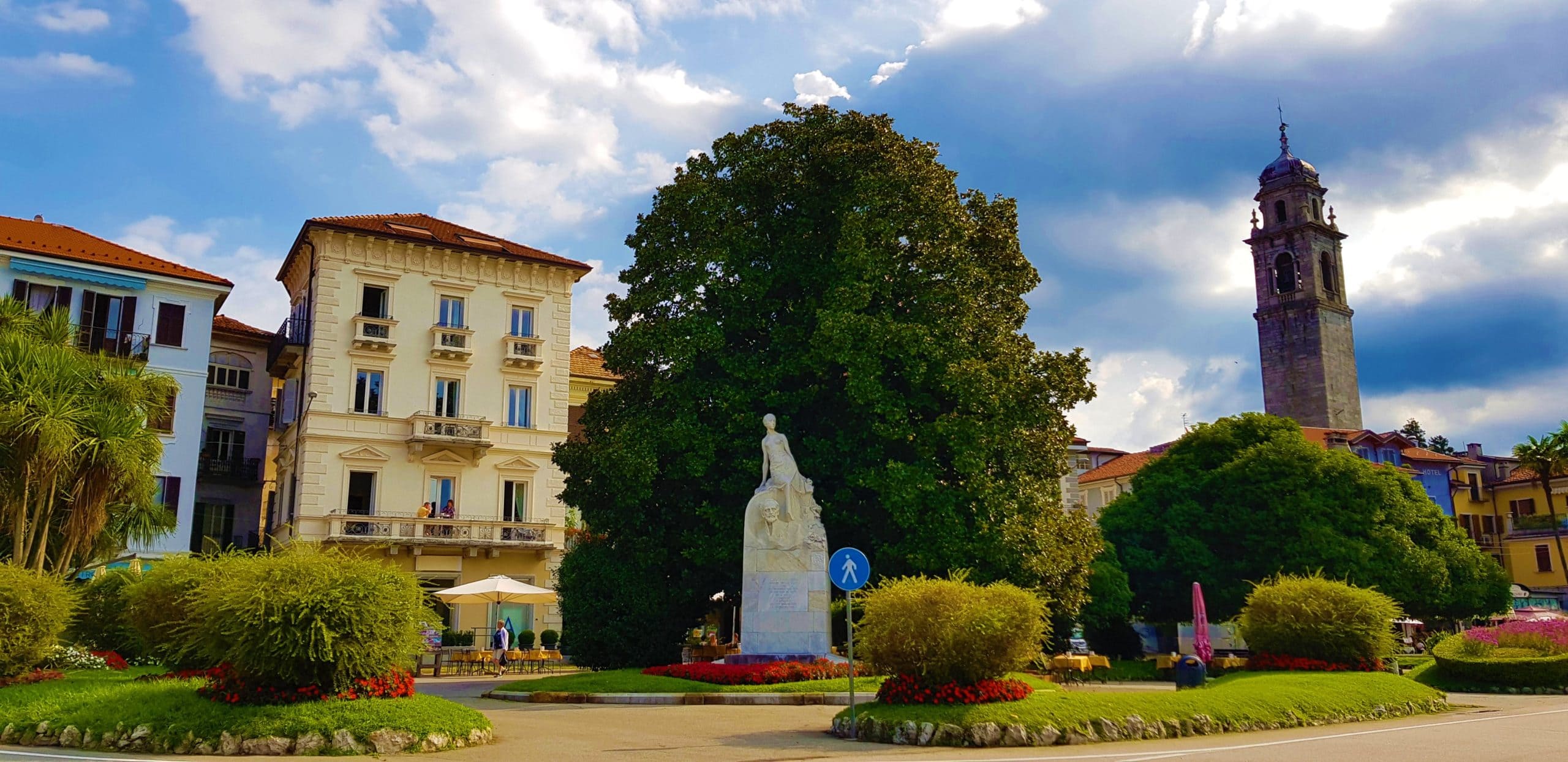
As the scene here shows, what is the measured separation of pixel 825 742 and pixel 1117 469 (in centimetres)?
6526

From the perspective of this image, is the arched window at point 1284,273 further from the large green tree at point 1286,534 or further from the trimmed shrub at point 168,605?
the trimmed shrub at point 168,605

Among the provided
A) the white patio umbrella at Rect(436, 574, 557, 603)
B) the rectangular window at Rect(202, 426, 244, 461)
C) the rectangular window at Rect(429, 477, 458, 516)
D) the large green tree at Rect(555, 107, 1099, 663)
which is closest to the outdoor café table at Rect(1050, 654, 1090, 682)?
the large green tree at Rect(555, 107, 1099, 663)

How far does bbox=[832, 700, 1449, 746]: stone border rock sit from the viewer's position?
15.4 metres

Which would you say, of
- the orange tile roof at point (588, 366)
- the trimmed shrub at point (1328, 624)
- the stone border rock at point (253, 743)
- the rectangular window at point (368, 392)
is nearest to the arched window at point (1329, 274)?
the orange tile roof at point (588, 366)

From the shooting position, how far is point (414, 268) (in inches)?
1823

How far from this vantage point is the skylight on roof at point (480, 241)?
48.0 m

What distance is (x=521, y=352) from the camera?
156ft

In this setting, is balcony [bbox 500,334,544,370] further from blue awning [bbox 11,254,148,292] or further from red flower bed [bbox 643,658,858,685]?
red flower bed [bbox 643,658,858,685]

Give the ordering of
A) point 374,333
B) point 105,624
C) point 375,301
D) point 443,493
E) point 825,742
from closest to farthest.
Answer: point 825,742
point 105,624
point 374,333
point 443,493
point 375,301

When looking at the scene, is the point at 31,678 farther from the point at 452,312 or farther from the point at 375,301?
the point at 452,312

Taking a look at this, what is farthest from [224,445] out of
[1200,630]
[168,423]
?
[1200,630]

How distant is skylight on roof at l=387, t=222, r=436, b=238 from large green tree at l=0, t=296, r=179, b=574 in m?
21.5

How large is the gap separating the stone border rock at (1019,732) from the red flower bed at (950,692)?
75 centimetres

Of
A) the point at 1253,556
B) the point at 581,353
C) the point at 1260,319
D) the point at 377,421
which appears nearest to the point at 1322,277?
the point at 1260,319
